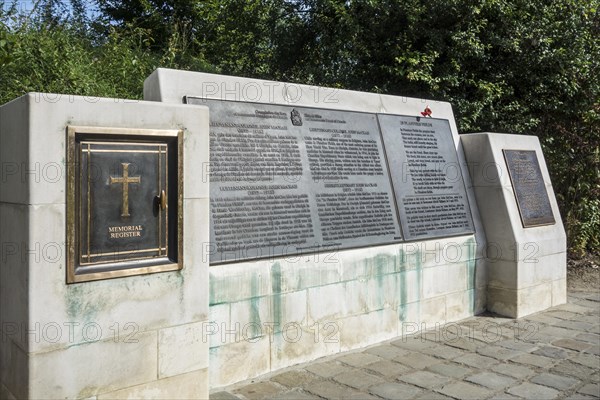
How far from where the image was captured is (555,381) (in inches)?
177

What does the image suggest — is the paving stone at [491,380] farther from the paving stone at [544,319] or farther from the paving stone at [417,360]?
the paving stone at [544,319]

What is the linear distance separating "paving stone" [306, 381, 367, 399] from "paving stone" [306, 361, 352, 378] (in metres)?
0.19

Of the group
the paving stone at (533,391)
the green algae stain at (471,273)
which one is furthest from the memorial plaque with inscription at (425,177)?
the paving stone at (533,391)

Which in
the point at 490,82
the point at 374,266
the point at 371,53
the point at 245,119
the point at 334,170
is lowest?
the point at 374,266

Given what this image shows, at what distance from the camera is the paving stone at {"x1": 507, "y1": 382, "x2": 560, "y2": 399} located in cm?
419

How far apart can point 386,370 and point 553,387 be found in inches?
51.3

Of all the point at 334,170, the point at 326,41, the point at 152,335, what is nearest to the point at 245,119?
the point at 334,170

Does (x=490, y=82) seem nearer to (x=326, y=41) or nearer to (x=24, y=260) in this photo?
(x=326, y=41)

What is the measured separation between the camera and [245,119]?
15.9 ft

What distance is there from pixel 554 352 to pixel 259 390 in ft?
9.42

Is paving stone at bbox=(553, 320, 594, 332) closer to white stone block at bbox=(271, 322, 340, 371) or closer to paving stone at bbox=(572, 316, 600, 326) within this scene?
paving stone at bbox=(572, 316, 600, 326)

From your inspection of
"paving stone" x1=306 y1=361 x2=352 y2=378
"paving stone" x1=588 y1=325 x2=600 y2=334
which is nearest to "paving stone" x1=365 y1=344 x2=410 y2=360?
"paving stone" x1=306 y1=361 x2=352 y2=378

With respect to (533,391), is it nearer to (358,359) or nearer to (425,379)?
(425,379)

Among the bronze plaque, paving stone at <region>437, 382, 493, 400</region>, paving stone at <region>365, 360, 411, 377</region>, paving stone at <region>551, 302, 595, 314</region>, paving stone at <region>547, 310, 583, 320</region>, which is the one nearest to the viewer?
paving stone at <region>437, 382, 493, 400</region>
